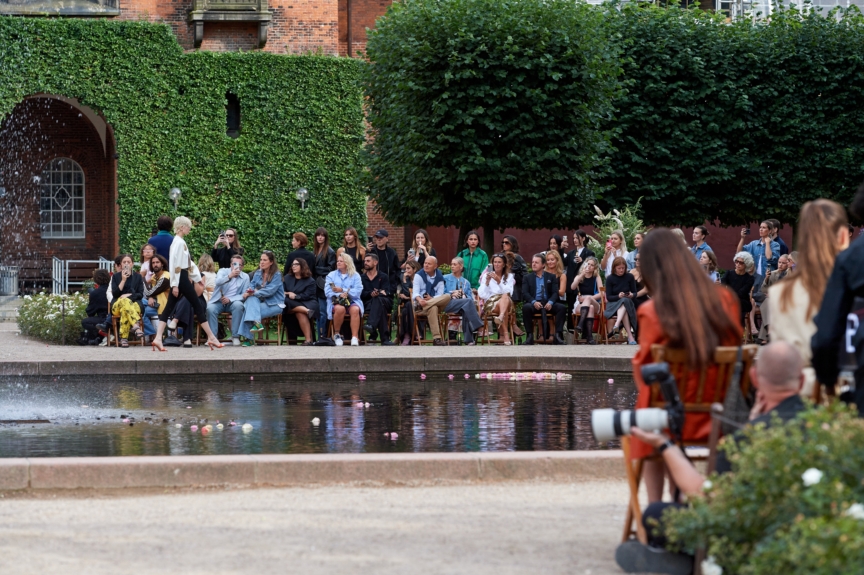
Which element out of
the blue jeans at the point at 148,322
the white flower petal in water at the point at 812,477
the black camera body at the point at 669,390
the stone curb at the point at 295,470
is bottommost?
the stone curb at the point at 295,470

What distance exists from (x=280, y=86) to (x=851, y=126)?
1272 centimetres

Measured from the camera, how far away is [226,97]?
29641 mm

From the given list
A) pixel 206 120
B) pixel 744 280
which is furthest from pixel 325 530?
pixel 206 120

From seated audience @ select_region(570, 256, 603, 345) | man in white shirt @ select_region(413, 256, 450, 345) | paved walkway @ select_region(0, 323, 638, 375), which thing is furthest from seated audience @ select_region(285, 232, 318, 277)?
seated audience @ select_region(570, 256, 603, 345)

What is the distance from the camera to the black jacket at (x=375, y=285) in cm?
1824

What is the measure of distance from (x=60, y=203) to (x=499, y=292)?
57.9 feet

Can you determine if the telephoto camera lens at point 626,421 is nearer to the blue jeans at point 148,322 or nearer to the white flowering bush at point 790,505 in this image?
the white flowering bush at point 790,505

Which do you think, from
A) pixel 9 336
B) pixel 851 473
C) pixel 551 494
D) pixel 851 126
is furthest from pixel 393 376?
pixel 851 126

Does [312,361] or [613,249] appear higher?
[613,249]

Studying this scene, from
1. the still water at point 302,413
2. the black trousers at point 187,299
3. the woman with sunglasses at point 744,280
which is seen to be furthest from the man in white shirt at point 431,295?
the woman with sunglasses at point 744,280

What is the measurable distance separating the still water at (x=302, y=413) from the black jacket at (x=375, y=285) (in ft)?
13.4

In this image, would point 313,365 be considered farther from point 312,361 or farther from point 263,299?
point 263,299

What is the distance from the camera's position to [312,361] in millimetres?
14500

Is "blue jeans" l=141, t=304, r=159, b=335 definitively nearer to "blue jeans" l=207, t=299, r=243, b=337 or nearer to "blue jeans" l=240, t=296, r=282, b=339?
"blue jeans" l=207, t=299, r=243, b=337
